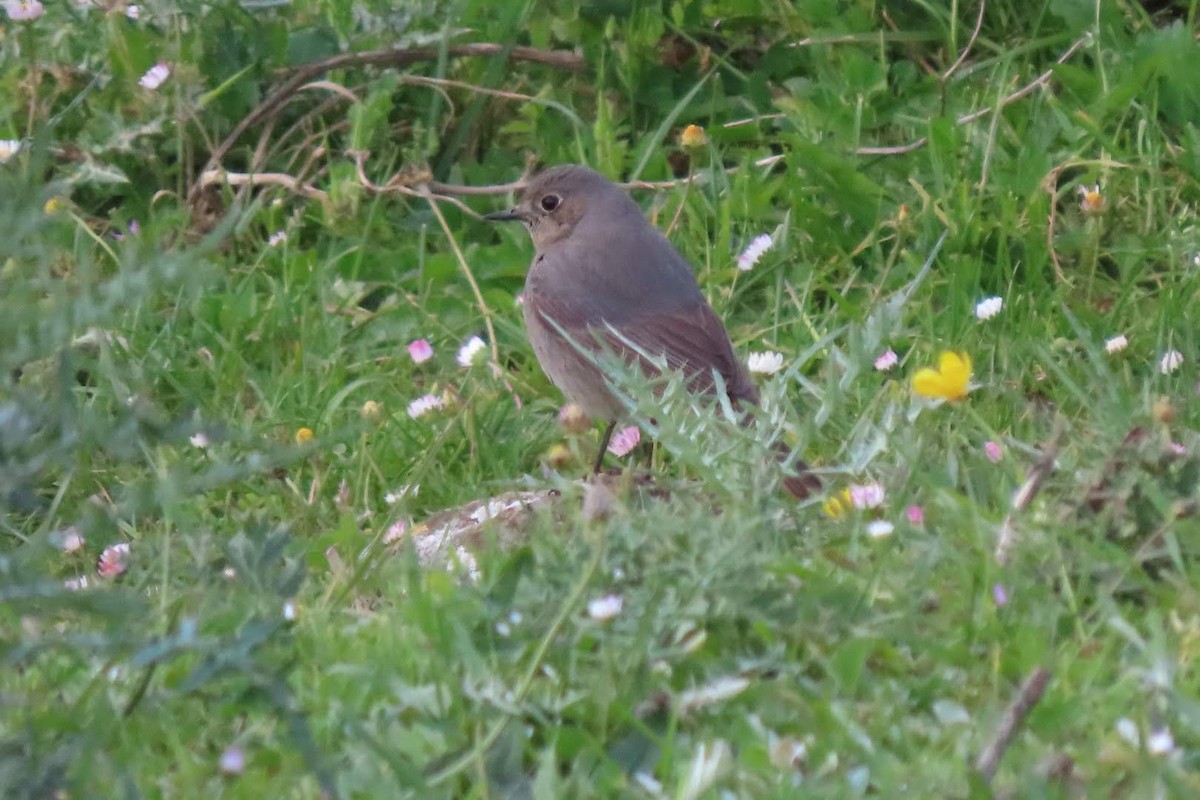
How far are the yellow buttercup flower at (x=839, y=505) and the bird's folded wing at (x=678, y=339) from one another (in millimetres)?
1516

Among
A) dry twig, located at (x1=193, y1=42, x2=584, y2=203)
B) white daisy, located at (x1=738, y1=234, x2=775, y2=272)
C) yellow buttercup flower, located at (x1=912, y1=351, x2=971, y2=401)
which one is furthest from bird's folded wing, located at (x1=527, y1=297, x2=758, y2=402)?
yellow buttercup flower, located at (x1=912, y1=351, x2=971, y2=401)

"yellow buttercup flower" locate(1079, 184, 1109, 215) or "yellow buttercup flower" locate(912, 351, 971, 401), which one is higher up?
"yellow buttercup flower" locate(912, 351, 971, 401)

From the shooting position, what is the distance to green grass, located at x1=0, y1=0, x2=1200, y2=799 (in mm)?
2863

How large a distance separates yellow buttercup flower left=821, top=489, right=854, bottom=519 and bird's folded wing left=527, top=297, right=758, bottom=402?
4.97 ft

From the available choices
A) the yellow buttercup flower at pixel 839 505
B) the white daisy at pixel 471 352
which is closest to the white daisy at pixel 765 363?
the white daisy at pixel 471 352

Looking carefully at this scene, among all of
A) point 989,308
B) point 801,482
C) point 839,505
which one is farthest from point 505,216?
point 839,505

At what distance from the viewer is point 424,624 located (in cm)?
326

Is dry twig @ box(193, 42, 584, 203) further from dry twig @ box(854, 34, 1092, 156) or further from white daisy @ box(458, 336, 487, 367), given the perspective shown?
white daisy @ box(458, 336, 487, 367)

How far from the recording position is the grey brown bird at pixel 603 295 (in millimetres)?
5594

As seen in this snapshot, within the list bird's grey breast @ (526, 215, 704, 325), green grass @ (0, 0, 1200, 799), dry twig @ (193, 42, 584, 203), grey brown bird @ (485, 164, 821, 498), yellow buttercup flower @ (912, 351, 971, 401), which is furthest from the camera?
dry twig @ (193, 42, 584, 203)

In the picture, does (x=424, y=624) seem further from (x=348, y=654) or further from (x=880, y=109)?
(x=880, y=109)

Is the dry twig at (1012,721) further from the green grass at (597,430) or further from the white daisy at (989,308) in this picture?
the white daisy at (989,308)

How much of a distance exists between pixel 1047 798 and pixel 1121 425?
1.17 m

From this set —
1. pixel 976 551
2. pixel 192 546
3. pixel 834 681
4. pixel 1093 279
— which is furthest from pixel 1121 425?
pixel 1093 279
